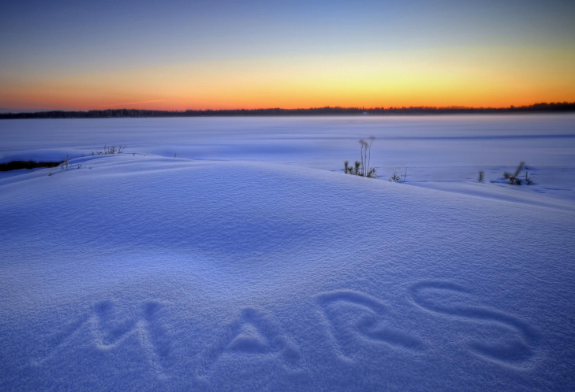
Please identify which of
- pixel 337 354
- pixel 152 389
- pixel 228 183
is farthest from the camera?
pixel 228 183

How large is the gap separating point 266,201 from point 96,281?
141cm

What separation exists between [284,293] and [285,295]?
0.06 feet

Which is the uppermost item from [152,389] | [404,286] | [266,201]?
[266,201]

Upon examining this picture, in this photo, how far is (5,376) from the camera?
3.53 ft

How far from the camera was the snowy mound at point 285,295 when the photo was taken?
3.55 ft

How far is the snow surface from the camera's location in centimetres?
108

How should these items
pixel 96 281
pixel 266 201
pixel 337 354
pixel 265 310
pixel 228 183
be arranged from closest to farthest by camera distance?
pixel 337 354, pixel 265 310, pixel 96 281, pixel 266 201, pixel 228 183

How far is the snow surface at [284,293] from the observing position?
3.56ft

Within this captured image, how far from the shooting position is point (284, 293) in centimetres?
149

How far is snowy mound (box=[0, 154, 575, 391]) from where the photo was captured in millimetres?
1083

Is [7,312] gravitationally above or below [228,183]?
below

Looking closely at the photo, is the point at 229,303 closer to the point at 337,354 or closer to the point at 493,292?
the point at 337,354

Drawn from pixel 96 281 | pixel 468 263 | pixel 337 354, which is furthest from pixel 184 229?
pixel 468 263

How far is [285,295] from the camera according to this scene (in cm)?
147
